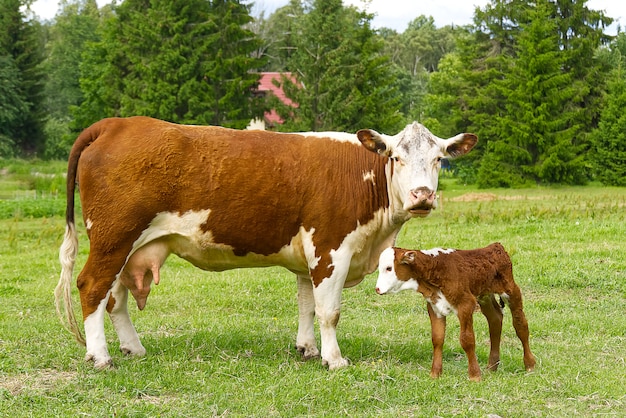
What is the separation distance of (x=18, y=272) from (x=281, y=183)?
24.7 ft

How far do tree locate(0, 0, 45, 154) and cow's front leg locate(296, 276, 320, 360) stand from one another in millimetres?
48642

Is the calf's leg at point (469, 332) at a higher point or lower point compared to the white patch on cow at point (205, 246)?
lower

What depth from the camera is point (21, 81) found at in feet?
178

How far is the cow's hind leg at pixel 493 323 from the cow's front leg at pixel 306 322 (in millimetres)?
1645

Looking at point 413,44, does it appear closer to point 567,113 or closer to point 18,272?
point 567,113

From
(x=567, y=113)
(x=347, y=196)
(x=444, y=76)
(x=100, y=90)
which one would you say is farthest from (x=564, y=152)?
(x=347, y=196)

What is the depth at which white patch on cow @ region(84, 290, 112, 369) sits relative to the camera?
685 centimetres

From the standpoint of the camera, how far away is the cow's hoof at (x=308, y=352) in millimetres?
7480

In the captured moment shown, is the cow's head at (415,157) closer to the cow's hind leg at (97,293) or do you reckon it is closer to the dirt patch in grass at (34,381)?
the cow's hind leg at (97,293)

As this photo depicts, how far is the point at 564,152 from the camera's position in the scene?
39.0m

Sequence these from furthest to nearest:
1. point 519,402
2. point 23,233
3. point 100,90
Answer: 1. point 100,90
2. point 23,233
3. point 519,402

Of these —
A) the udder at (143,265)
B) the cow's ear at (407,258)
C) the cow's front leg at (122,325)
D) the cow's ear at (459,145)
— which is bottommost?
the cow's front leg at (122,325)

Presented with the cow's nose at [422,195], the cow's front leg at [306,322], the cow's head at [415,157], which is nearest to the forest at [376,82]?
the cow's front leg at [306,322]

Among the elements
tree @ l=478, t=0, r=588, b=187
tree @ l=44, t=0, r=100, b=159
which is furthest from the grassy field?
tree @ l=44, t=0, r=100, b=159
